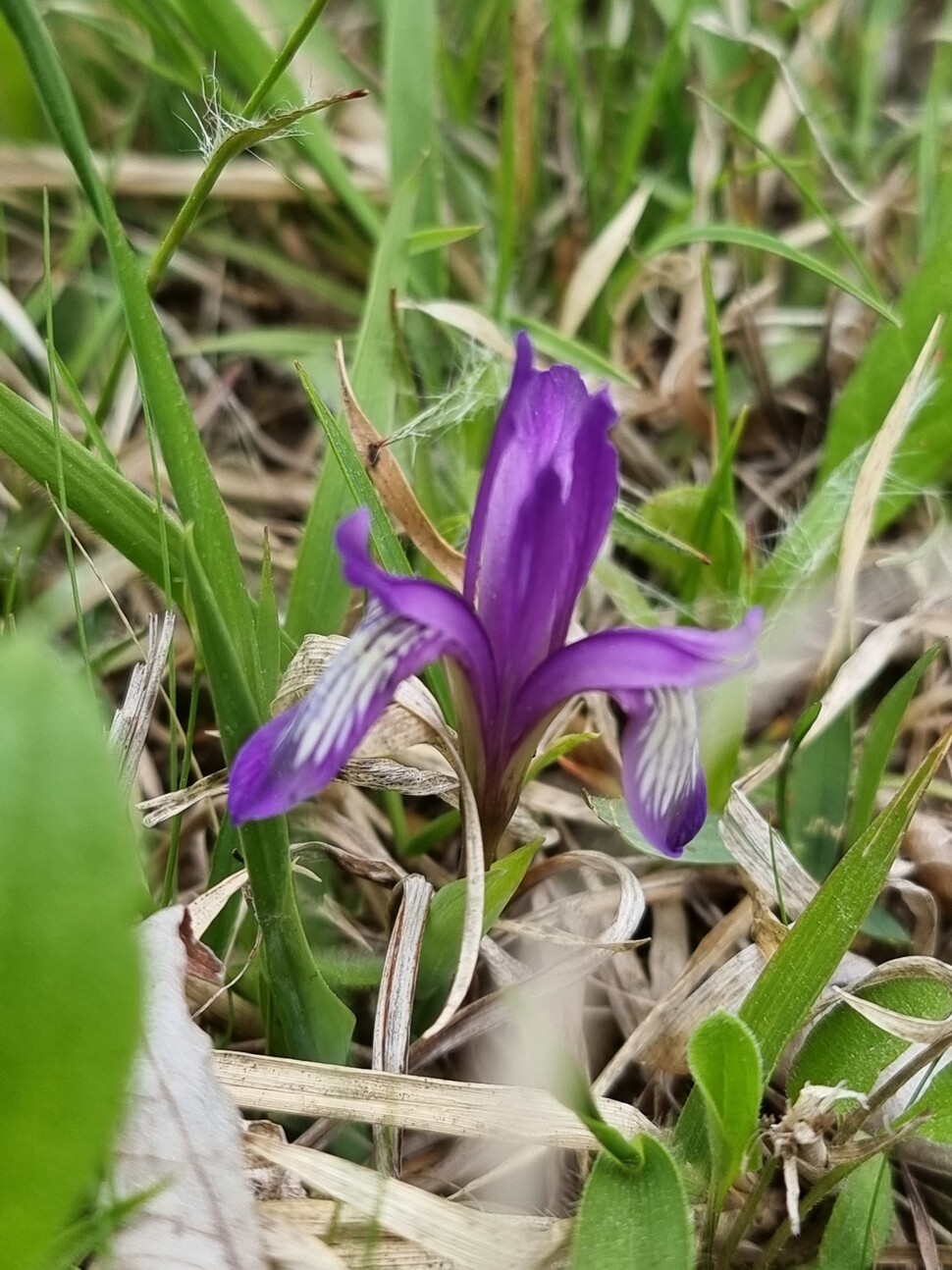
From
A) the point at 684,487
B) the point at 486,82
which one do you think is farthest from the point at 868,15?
the point at 684,487

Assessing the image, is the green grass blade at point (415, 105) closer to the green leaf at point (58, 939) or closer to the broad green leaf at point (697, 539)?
the broad green leaf at point (697, 539)

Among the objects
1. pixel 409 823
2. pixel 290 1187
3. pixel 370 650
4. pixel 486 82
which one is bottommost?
pixel 290 1187

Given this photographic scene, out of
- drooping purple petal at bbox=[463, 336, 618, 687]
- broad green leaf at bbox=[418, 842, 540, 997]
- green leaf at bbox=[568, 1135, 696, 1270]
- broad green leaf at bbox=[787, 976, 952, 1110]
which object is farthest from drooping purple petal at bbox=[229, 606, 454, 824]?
broad green leaf at bbox=[787, 976, 952, 1110]

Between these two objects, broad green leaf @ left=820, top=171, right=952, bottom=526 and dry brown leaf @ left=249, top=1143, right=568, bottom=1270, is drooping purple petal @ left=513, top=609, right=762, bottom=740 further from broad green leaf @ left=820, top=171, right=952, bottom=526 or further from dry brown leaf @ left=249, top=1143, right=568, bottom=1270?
broad green leaf @ left=820, top=171, right=952, bottom=526

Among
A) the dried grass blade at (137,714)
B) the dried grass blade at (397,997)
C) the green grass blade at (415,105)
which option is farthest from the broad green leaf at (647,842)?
the green grass blade at (415,105)

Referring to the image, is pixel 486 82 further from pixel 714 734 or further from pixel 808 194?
pixel 714 734

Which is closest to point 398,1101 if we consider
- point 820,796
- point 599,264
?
point 820,796
